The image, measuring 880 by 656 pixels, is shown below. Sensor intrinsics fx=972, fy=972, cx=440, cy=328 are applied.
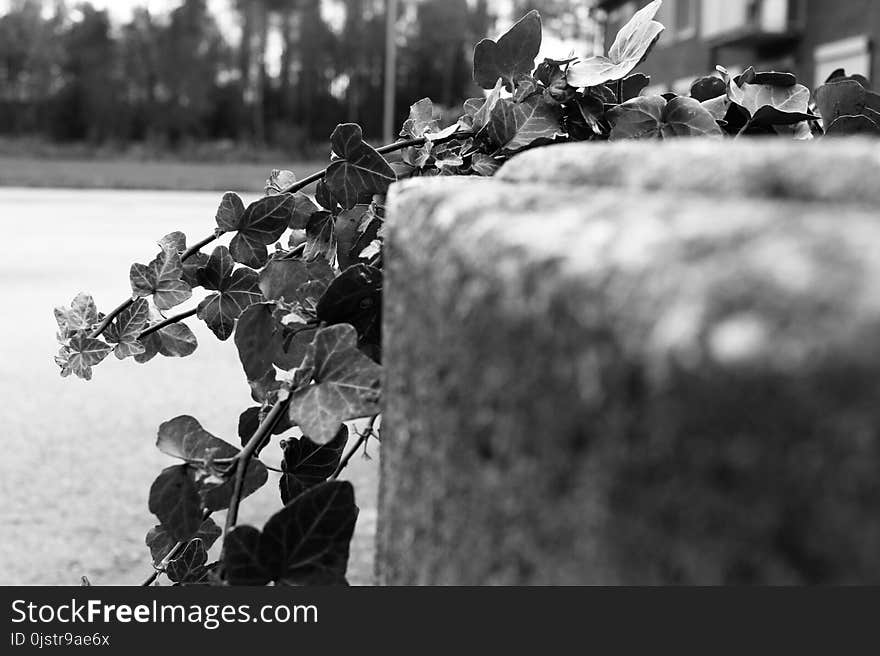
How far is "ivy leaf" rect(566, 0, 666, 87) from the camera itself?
69 centimetres

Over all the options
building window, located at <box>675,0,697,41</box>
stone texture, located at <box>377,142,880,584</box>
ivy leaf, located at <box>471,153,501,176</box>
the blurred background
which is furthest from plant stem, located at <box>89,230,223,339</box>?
the blurred background

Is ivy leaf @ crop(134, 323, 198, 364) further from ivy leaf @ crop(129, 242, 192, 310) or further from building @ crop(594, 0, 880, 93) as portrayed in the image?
building @ crop(594, 0, 880, 93)

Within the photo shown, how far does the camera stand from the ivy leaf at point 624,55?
2.27 ft

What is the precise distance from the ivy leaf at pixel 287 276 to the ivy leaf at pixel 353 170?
0.18 feet

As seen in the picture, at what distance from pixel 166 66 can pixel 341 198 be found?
3378cm

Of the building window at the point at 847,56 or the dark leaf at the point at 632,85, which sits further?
the building window at the point at 847,56

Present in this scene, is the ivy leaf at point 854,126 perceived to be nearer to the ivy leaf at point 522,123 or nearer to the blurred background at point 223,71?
the ivy leaf at point 522,123

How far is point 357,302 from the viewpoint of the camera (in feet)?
2.15

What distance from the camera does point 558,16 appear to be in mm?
30141

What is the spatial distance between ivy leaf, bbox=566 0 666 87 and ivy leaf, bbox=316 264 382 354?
21cm

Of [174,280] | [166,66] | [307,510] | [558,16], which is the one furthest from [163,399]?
[166,66]

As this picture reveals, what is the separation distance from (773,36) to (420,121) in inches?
560

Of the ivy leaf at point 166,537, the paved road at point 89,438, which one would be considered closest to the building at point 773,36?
the paved road at point 89,438

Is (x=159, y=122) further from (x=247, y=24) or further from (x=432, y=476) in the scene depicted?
(x=432, y=476)
